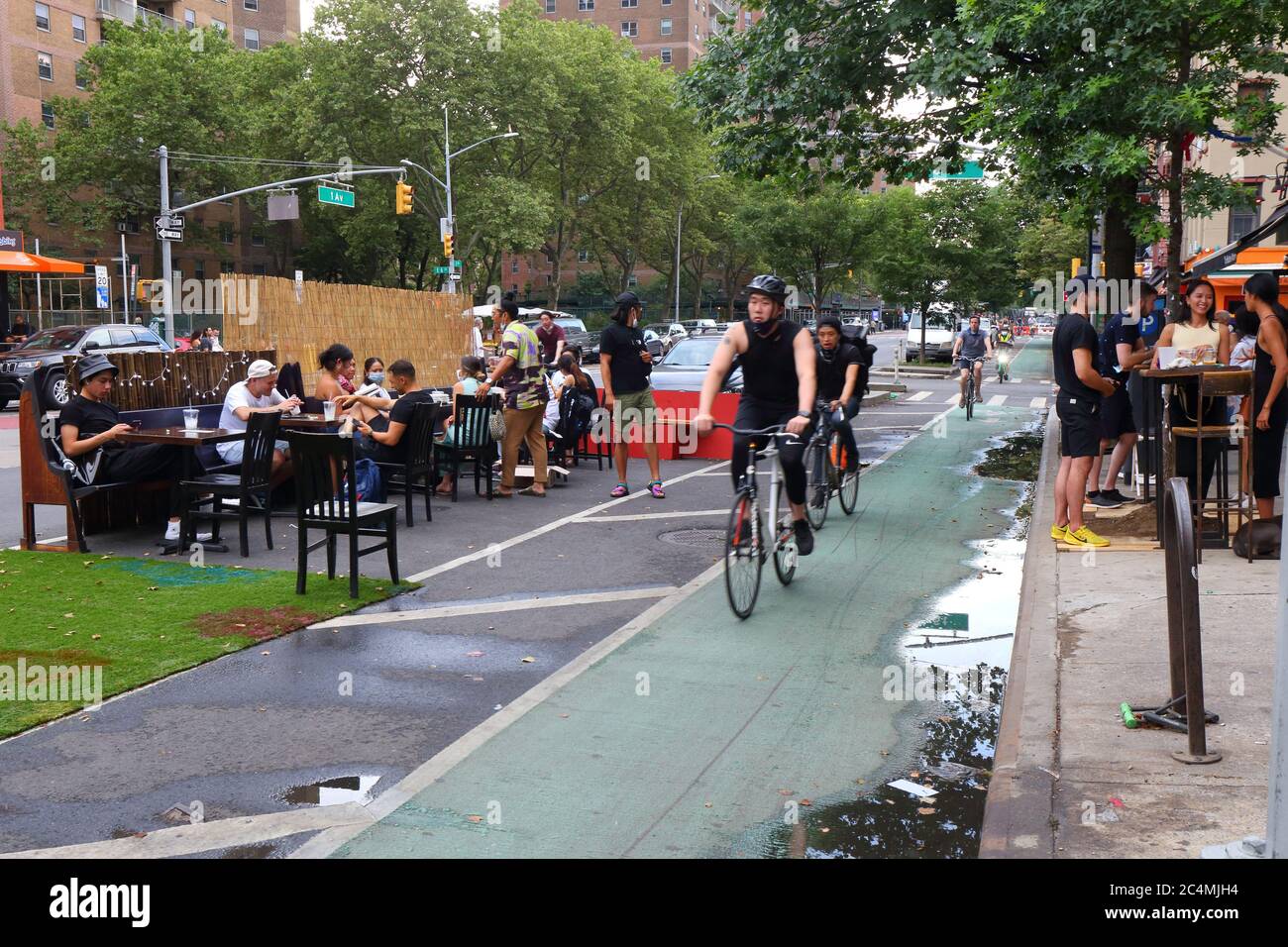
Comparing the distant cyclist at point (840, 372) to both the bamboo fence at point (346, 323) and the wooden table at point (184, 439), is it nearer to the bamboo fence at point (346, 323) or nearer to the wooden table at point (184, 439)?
the wooden table at point (184, 439)

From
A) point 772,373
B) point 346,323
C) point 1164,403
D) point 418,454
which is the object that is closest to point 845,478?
point 1164,403

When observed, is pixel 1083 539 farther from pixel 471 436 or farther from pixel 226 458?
pixel 226 458

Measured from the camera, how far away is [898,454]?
58.6 feet

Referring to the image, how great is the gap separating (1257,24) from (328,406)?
8.86 m

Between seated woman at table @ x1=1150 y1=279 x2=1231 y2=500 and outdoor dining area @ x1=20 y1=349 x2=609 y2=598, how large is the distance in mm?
5875

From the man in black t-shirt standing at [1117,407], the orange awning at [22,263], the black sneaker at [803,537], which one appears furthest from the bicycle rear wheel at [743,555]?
the orange awning at [22,263]

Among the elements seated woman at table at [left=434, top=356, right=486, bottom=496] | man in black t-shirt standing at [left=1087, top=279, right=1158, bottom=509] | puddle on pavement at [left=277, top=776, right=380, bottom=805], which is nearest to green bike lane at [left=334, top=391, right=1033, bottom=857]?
puddle on pavement at [left=277, top=776, right=380, bottom=805]

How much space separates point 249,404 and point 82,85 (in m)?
62.1

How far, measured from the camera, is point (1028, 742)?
17.2 ft

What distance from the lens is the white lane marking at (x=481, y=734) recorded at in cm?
441

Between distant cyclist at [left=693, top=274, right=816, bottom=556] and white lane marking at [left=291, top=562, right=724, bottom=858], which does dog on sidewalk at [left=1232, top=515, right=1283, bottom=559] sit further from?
white lane marking at [left=291, top=562, right=724, bottom=858]

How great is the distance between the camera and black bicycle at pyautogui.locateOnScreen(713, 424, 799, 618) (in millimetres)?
7648

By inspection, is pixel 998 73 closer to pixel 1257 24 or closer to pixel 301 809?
pixel 1257 24

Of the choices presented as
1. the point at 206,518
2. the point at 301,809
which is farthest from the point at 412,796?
the point at 206,518
